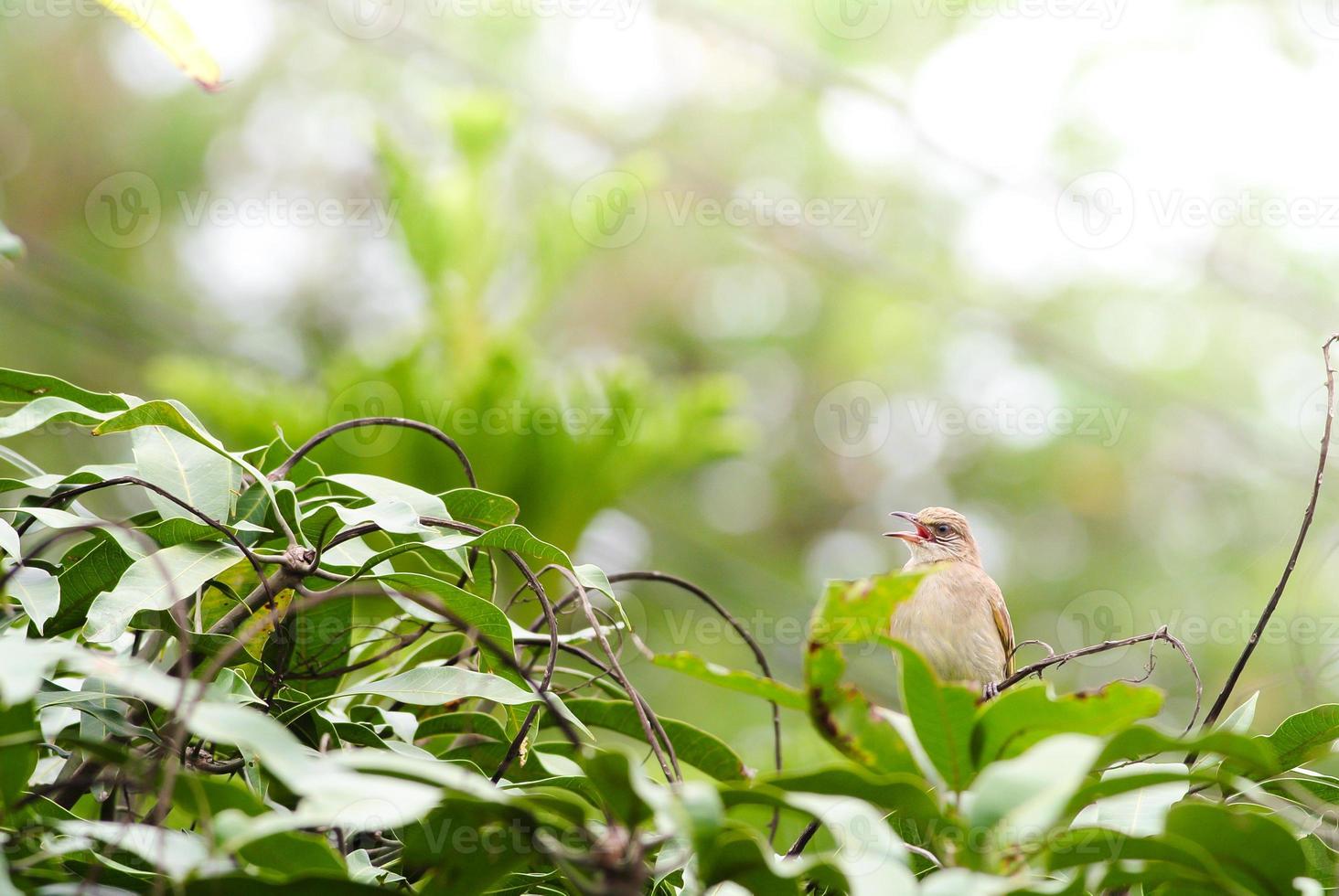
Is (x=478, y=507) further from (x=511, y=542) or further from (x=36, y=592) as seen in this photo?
(x=36, y=592)

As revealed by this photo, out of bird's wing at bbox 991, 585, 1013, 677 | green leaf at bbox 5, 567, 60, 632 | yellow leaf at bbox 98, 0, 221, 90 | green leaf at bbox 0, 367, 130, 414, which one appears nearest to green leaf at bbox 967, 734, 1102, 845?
green leaf at bbox 5, 567, 60, 632

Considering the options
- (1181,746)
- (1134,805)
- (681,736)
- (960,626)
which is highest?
(1181,746)

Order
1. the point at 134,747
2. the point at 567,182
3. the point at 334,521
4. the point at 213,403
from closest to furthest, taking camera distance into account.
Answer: the point at 134,747 → the point at 334,521 → the point at 213,403 → the point at 567,182

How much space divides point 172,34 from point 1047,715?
47.1 inches

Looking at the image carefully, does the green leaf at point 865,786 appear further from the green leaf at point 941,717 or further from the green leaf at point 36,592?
the green leaf at point 36,592

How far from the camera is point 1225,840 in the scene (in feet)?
2.52

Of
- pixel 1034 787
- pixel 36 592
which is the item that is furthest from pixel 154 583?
pixel 1034 787

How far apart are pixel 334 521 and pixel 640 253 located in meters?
8.33

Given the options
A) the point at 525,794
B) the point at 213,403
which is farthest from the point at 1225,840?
the point at 213,403

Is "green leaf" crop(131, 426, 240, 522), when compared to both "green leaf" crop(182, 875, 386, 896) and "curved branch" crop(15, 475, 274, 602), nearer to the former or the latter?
"curved branch" crop(15, 475, 274, 602)

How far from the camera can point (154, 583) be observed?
3.15 feet

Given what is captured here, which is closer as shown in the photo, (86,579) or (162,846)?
(162,846)

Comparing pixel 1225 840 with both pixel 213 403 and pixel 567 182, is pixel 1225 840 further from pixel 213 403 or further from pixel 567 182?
pixel 567 182

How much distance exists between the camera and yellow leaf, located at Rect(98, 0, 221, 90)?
1.24m
